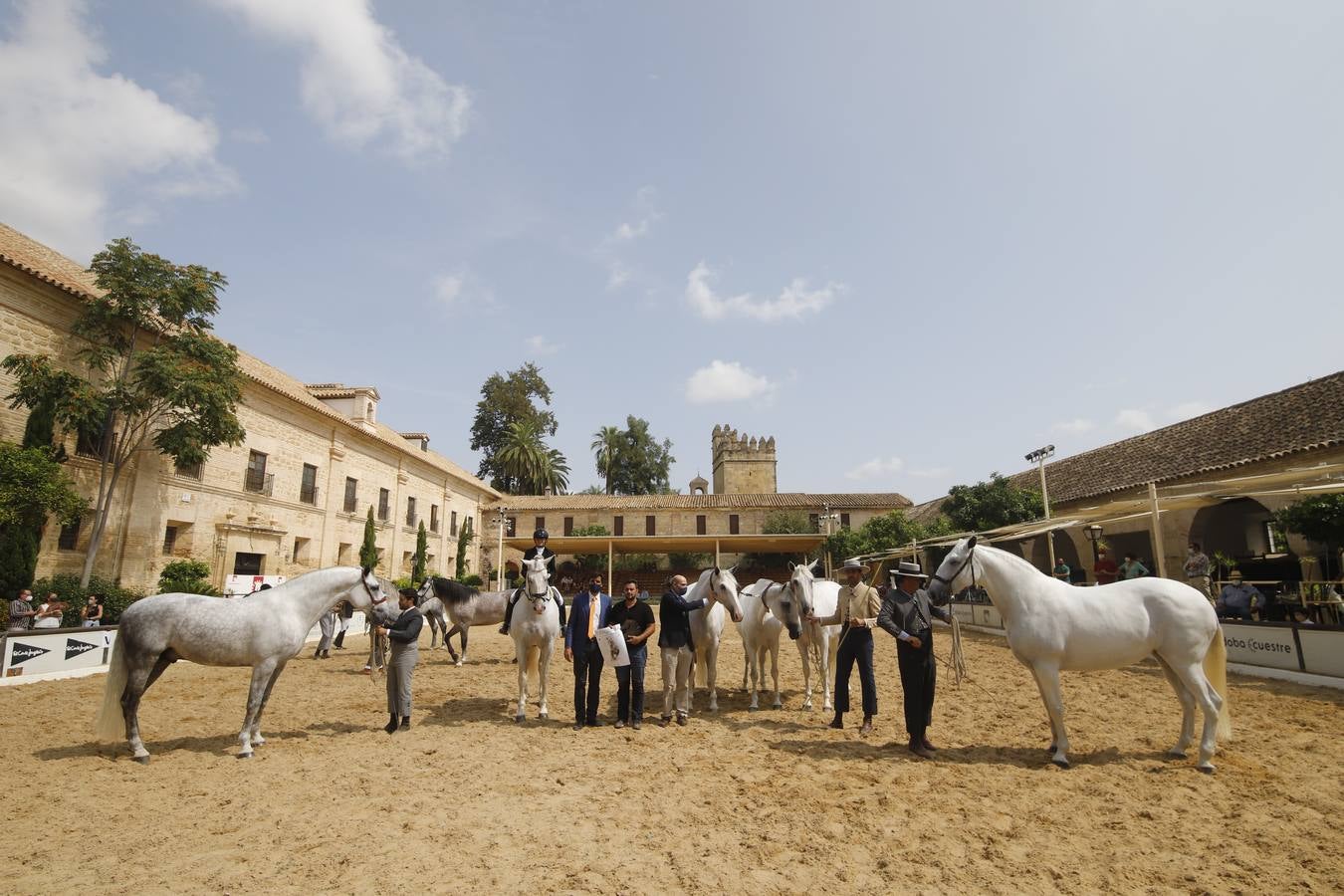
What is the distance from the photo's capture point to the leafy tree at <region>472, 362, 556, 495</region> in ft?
168

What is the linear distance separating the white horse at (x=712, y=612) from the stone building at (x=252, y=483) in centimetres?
1652

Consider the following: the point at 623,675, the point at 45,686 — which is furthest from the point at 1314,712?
the point at 45,686

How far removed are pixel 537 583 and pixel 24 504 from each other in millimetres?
12843

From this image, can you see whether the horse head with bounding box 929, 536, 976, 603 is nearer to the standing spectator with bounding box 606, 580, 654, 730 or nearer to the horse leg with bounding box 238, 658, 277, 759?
the standing spectator with bounding box 606, 580, 654, 730

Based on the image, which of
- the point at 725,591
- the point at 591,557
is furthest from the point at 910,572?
the point at 591,557

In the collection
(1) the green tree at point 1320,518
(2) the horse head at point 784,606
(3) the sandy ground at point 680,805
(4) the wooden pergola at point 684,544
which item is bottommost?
(3) the sandy ground at point 680,805

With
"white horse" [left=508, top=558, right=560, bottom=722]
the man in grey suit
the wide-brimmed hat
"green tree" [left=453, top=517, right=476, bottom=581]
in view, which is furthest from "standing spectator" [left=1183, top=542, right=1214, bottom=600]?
"green tree" [left=453, top=517, right=476, bottom=581]

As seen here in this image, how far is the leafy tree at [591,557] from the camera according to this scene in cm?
4052

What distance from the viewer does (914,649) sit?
627 centimetres

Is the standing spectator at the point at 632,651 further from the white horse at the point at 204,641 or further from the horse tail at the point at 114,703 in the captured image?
the horse tail at the point at 114,703

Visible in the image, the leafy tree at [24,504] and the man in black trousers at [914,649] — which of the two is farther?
the leafy tree at [24,504]

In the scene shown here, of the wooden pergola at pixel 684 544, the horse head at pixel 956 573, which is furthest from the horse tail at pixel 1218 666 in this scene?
the wooden pergola at pixel 684 544

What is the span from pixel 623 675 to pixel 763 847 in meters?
3.47

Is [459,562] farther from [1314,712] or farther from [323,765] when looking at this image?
[1314,712]
